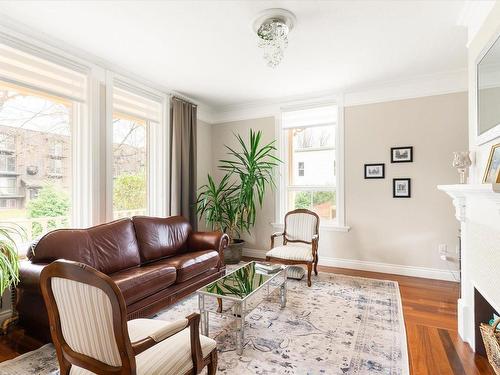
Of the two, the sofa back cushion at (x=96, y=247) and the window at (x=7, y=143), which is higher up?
the window at (x=7, y=143)

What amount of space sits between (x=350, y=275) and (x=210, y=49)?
335cm

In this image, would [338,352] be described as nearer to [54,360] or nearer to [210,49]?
[54,360]

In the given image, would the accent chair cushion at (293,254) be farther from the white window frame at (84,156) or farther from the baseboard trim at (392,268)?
the white window frame at (84,156)

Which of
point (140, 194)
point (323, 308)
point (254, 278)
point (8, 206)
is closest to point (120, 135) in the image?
point (140, 194)

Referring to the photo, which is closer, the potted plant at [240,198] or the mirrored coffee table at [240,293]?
the mirrored coffee table at [240,293]

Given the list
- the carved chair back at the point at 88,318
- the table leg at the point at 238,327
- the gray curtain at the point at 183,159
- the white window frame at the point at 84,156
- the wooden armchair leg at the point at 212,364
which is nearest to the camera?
the carved chair back at the point at 88,318

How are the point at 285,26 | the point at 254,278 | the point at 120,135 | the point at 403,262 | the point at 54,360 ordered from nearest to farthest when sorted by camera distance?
the point at 54,360, the point at 285,26, the point at 254,278, the point at 120,135, the point at 403,262

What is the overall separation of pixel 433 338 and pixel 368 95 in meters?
3.12

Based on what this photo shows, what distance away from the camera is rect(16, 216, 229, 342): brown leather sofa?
225cm

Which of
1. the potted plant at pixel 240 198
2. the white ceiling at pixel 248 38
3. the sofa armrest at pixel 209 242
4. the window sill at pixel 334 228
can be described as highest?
the white ceiling at pixel 248 38

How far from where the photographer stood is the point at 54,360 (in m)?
2.03

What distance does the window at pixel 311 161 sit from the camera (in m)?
4.42

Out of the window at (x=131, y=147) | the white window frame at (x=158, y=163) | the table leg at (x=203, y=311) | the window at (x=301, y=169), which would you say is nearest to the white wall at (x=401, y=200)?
the window at (x=301, y=169)

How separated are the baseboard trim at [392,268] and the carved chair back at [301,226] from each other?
2.13ft
